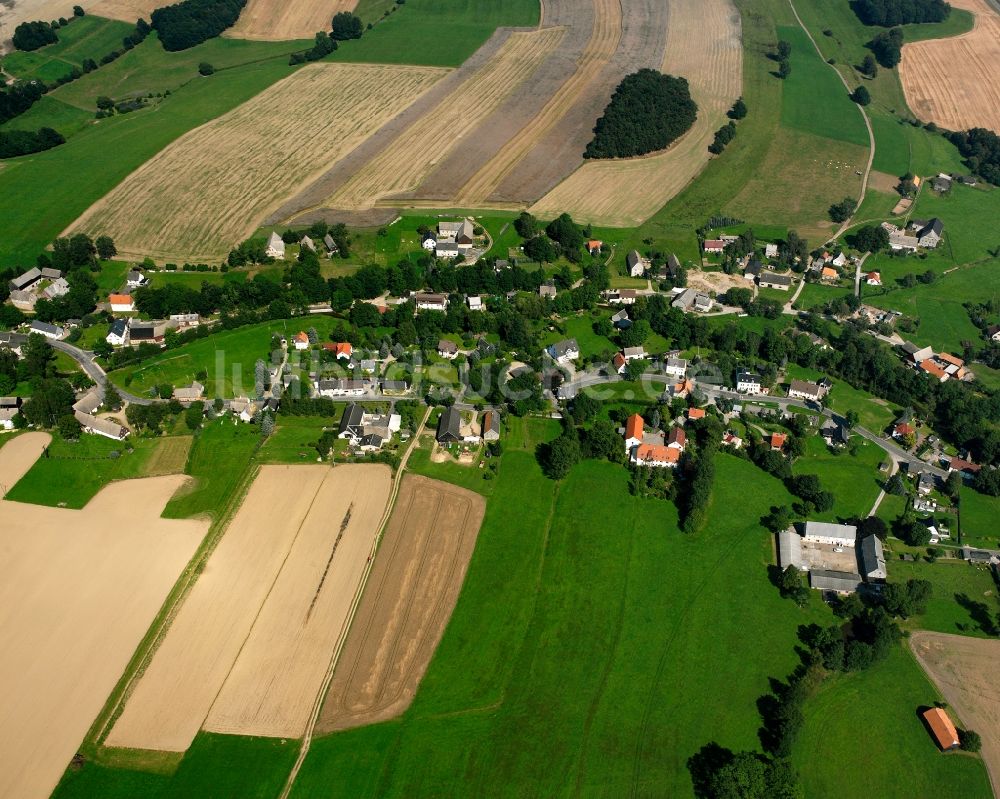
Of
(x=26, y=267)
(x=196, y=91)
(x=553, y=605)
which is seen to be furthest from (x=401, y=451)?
(x=196, y=91)

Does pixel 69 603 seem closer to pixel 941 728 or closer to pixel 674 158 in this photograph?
pixel 941 728

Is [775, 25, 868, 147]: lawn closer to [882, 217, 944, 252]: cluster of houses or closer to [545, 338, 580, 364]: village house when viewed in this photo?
[882, 217, 944, 252]: cluster of houses

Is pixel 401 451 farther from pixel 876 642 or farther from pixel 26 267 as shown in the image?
pixel 26 267

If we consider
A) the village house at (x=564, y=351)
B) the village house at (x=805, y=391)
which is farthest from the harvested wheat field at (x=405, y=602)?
the village house at (x=805, y=391)

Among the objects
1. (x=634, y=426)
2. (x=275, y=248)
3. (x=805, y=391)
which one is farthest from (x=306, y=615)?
(x=275, y=248)

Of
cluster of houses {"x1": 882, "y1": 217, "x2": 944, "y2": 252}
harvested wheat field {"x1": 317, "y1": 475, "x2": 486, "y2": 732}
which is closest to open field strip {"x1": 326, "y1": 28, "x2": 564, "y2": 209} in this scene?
harvested wheat field {"x1": 317, "y1": 475, "x2": 486, "y2": 732}

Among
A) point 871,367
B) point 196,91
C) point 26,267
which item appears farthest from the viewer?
point 196,91
